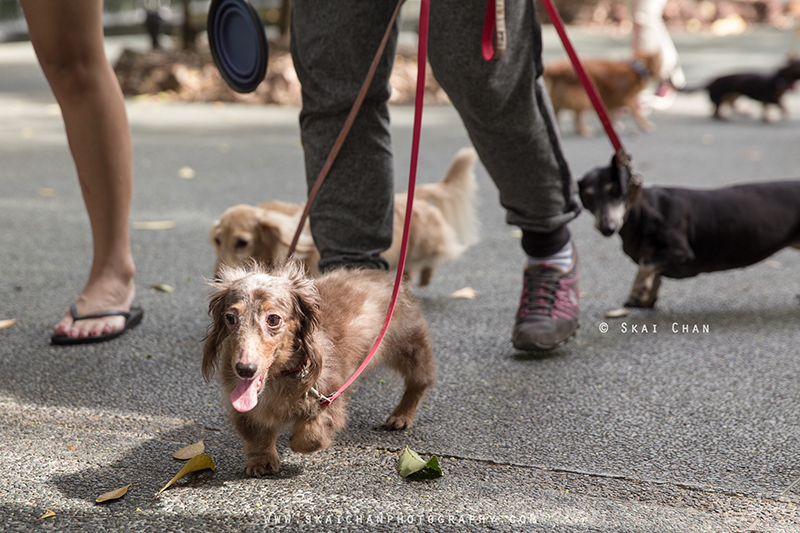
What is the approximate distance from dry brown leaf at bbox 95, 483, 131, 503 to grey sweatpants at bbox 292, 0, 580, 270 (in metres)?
0.88

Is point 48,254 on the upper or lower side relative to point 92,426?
lower

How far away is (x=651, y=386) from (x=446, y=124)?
6.03 meters

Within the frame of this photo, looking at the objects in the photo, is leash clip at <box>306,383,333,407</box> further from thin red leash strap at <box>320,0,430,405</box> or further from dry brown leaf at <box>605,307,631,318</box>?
dry brown leaf at <box>605,307,631,318</box>

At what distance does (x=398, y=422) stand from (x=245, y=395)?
1.86 feet

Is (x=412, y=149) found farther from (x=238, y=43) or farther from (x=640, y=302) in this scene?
(x=640, y=302)

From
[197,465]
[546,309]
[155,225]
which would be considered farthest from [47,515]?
[155,225]

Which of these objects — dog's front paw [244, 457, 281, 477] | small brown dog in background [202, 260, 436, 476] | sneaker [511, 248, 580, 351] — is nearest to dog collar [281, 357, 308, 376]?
small brown dog in background [202, 260, 436, 476]

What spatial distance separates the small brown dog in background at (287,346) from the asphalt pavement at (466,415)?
136 mm

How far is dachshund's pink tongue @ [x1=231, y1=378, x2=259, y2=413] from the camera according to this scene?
146 cm

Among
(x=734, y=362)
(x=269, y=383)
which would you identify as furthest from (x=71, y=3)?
(x=734, y=362)

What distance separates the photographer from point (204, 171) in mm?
5684

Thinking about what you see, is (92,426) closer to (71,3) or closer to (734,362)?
(71,3)

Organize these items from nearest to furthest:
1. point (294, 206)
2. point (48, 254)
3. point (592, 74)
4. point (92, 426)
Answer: point (92, 426) < point (294, 206) < point (48, 254) < point (592, 74)

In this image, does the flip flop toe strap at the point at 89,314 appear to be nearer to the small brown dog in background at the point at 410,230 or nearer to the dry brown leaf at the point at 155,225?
the small brown dog in background at the point at 410,230
